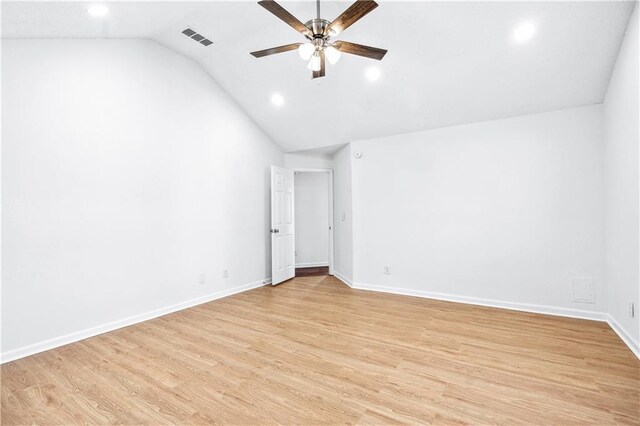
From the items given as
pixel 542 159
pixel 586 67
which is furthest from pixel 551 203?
pixel 586 67

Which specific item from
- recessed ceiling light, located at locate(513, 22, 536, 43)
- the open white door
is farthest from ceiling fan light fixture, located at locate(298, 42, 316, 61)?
the open white door

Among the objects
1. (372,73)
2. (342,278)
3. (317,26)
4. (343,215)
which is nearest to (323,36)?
(317,26)

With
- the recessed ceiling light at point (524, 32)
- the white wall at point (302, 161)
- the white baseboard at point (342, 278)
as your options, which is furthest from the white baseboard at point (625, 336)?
the white wall at point (302, 161)

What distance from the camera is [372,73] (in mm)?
3793

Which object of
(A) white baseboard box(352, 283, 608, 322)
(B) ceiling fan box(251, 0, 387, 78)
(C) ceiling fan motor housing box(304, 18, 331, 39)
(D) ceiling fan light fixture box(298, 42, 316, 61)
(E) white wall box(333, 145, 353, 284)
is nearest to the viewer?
(B) ceiling fan box(251, 0, 387, 78)

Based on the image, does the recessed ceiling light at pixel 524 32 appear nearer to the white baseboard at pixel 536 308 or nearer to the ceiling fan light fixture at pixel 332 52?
the ceiling fan light fixture at pixel 332 52

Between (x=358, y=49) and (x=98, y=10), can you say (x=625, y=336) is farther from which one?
(x=98, y=10)

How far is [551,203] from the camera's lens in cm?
A: 365

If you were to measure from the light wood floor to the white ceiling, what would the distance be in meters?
2.66

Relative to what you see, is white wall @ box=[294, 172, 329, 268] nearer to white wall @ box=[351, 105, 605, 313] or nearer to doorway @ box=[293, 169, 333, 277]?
doorway @ box=[293, 169, 333, 277]

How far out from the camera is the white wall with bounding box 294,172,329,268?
24.1 feet

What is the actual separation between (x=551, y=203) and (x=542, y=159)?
0.55 metres

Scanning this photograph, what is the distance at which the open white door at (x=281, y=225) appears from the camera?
5.37 metres

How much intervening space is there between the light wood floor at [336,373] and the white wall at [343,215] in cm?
184
